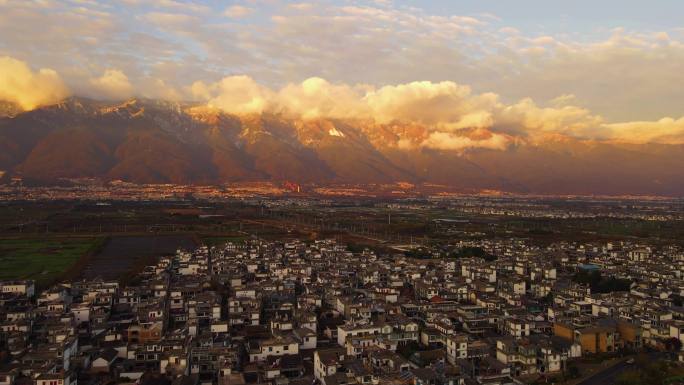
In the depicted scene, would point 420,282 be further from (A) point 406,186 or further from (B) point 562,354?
(A) point 406,186

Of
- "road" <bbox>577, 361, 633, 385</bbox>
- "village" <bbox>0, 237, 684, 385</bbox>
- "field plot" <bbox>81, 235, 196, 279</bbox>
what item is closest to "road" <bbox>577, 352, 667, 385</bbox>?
"road" <bbox>577, 361, 633, 385</bbox>

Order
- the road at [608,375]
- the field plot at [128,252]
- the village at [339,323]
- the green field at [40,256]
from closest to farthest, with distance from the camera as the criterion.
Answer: the road at [608,375]
the village at [339,323]
the green field at [40,256]
the field plot at [128,252]

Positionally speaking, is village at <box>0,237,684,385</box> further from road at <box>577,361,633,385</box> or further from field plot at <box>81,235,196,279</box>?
field plot at <box>81,235,196,279</box>

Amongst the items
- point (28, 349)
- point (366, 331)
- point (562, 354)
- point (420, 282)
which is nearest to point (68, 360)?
point (28, 349)

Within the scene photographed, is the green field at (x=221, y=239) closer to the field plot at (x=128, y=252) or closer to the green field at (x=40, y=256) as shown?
the field plot at (x=128, y=252)

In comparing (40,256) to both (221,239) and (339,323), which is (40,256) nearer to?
(221,239)

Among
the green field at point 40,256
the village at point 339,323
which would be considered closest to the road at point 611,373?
the village at point 339,323

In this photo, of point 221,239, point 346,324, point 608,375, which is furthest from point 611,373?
point 221,239
